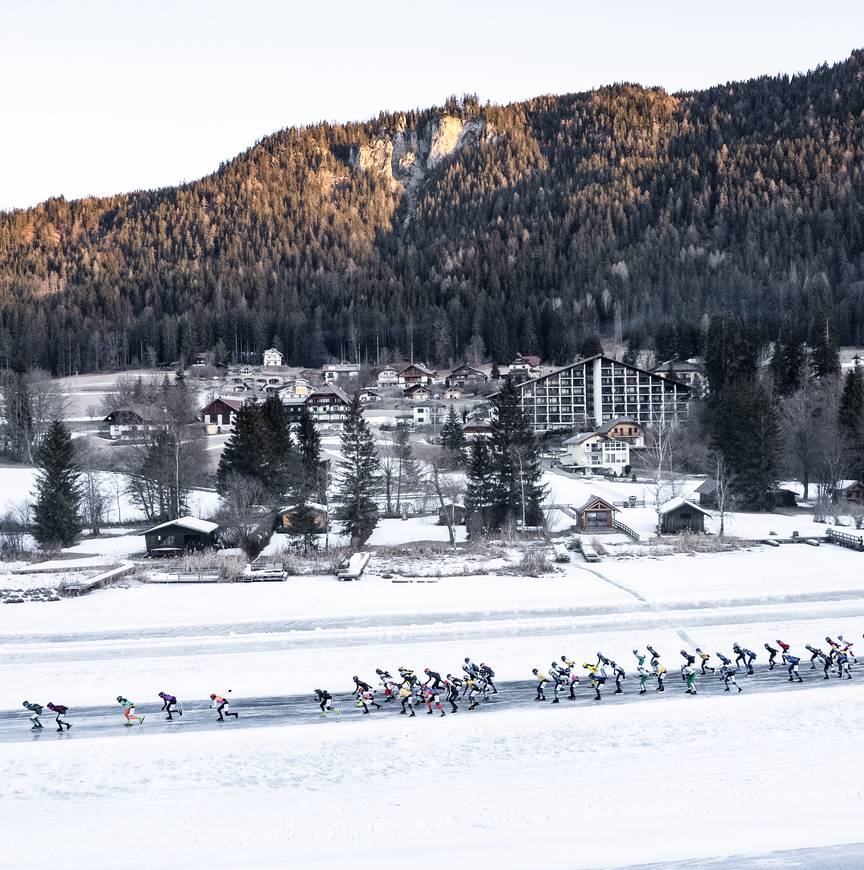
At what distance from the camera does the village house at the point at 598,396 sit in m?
75.1

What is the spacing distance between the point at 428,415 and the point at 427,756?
65469 millimetres

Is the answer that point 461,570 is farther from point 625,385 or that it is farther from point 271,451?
point 625,385

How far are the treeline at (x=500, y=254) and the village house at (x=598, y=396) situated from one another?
81.0 feet

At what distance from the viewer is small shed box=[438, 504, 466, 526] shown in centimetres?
3906

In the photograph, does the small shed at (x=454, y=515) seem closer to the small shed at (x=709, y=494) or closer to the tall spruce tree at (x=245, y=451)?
the tall spruce tree at (x=245, y=451)

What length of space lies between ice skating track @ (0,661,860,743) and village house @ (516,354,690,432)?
57.8 m

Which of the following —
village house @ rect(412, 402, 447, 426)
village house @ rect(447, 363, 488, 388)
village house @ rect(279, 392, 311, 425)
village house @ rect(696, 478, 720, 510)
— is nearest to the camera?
village house @ rect(696, 478, 720, 510)

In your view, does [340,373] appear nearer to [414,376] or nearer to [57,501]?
[414,376]

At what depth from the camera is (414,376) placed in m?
104

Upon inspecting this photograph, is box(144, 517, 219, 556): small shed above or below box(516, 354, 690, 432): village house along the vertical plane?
below

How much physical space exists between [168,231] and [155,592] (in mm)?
175309

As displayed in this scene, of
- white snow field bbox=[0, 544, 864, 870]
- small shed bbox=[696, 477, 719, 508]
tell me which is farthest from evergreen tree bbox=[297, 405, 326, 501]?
small shed bbox=[696, 477, 719, 508]

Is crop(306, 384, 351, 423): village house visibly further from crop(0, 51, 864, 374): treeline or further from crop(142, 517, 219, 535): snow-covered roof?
crop(142, 517, 219, 535): snow-covered roof

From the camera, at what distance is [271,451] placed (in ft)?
133
